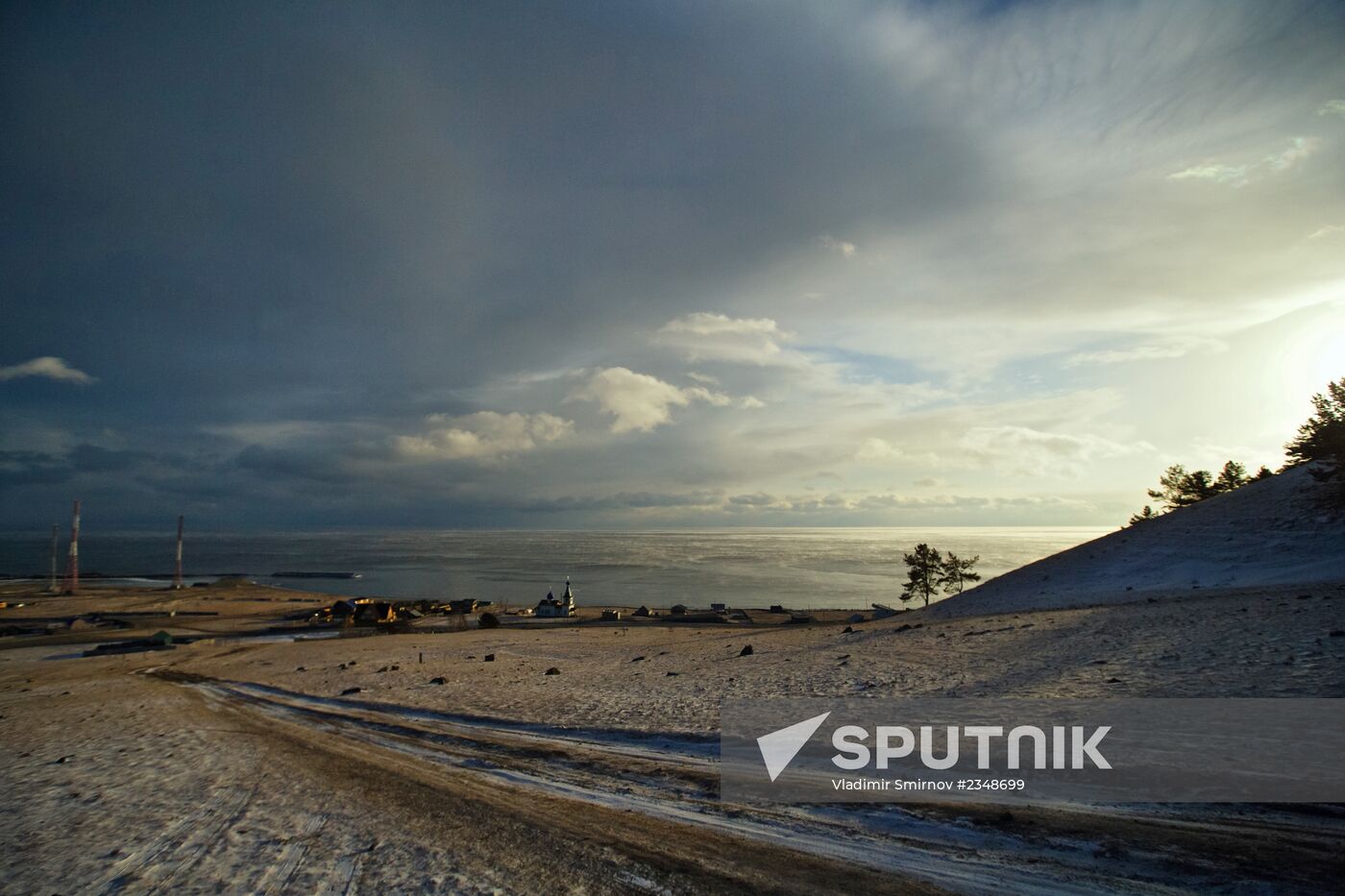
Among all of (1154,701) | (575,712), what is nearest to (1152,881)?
(1154,701)

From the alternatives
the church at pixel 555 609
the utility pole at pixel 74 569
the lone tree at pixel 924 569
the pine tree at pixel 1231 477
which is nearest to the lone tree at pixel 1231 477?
the pine tree at pixel 1231 477

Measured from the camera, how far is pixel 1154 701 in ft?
39.8

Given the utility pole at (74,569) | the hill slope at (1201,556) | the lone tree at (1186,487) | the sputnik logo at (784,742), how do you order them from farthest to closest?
the utility pole at (74,569), the lone tree at (1186,487), the hill slope at (1201,556), the sputnik logo at (784,742)

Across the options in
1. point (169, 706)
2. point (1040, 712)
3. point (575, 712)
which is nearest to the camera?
point (1040, 712)

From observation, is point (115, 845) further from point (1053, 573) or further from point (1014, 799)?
point (1053, 573)

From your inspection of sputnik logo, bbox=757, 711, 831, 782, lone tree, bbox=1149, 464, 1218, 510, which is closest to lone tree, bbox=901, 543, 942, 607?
lone tree, bbox=1149, 464, 1218, 510

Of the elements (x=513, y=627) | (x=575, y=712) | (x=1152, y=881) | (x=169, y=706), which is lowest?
(x=513, y=627)

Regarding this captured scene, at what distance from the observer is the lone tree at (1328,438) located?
100 ft

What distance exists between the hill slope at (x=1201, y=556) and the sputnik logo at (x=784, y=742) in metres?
22.8

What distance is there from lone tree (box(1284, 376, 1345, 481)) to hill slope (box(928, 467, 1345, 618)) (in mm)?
1513

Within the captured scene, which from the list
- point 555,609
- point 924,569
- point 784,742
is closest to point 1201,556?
point 784,742

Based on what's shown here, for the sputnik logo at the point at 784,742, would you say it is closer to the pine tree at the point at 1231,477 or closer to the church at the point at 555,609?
the church at the point at 555,609

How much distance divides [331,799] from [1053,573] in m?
42.1

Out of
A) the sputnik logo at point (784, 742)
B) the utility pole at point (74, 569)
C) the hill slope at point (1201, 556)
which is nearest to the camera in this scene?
the sputnik logo at point (784, 742)
